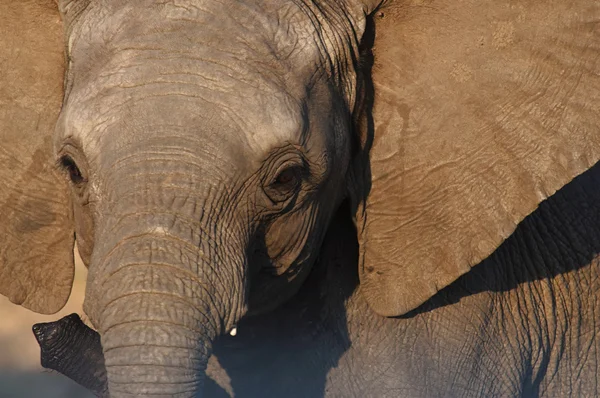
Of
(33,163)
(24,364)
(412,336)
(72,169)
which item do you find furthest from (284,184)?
(24,364)

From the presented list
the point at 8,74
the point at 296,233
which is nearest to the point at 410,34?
the point at 296,233

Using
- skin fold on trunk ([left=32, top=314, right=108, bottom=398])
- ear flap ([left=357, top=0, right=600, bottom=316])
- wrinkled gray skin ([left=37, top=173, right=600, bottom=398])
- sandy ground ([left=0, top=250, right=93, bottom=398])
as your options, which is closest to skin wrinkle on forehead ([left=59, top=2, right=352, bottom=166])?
ear flap ([left=357, top=0, right=600, bottom=316])

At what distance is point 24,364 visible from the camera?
21.2 feet

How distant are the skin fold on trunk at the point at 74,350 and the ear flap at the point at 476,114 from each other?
105 centimetres

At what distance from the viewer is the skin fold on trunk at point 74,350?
4.20 meters

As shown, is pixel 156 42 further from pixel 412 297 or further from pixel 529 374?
pixel 529 374

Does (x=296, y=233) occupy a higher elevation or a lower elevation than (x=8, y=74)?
lower

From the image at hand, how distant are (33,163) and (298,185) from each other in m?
0.81

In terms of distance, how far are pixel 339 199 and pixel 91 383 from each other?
114 cm

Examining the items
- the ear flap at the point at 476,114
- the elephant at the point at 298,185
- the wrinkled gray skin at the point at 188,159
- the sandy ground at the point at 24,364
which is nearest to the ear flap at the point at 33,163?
the elephant at the point at 298,185

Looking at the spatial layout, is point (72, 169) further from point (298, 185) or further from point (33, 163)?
point (298, 185)

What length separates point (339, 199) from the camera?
3680mm

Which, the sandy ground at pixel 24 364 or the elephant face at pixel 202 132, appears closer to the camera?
the elephant face at pixel 202 132

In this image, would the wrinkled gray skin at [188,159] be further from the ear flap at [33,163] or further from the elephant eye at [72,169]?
the ear flap at [33,163]
